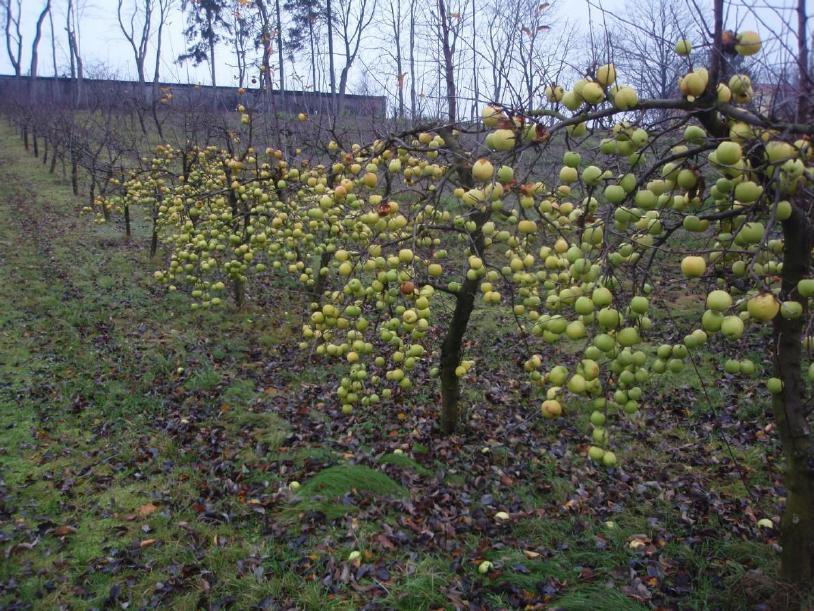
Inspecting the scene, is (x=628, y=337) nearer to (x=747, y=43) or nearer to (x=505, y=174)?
(x=505, y=174)

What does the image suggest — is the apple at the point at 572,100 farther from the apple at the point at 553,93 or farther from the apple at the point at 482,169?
the apple at the point at 482,169

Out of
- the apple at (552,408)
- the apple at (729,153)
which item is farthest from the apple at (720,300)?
the apple at (552,408)

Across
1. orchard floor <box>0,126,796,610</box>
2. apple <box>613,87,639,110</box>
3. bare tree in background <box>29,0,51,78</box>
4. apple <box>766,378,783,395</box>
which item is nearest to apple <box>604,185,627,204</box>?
apple <box>613,87,639,110</box>

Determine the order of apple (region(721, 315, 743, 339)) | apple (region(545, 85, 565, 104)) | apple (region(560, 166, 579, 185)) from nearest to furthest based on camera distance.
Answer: apple (region(721, 315, 743, 339)), apple (region(560, 166, 579, 185)), apple (region(545, 85, 565, 104))

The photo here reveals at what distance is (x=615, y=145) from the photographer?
1.86 m

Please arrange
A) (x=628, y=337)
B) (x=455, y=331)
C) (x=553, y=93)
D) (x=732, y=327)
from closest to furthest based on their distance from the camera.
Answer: (x=732, y=327) < (x=628, y=337) < (x=553, y=93) < (x=455, y=331)

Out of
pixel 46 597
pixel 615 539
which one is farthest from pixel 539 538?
pixel 46 597

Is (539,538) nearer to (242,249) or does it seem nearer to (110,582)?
(110,582)

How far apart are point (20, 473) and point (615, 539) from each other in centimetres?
444

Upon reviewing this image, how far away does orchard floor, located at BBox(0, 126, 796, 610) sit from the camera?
3.06 m

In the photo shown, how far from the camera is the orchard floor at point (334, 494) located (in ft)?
10.0

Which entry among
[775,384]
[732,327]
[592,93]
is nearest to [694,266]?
[732,327]

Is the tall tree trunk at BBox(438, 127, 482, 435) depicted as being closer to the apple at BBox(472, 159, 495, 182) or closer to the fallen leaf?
the apple at BBox(472, 159, 495, 182)

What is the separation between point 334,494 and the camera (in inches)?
153
